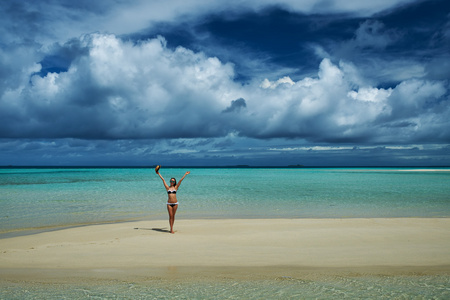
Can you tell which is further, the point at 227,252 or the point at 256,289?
the point at 227,252

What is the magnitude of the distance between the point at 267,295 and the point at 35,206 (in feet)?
77.5

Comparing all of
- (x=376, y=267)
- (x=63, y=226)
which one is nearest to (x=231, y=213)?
(x=63, y=226)

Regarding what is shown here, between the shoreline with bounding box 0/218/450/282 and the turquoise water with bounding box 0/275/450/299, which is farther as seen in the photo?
the shoreline with bounding box 0/218/450/282

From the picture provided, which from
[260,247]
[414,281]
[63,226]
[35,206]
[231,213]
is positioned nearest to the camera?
[414,281]

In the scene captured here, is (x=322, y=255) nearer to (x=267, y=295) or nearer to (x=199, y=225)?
(x=267, y=295)

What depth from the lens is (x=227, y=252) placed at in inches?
444

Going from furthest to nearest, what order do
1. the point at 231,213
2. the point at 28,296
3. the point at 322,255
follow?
1. the point at 231,213
2. the point at 322,255
3. the point at 28,296

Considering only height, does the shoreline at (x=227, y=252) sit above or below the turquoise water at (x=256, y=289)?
above

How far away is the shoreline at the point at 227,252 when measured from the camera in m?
9.37

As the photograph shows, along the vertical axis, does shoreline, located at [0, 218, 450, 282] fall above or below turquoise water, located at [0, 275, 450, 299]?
above

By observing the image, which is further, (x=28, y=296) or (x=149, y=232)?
(x=149, y=232)

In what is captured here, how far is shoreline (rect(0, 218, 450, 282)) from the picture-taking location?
369 inches

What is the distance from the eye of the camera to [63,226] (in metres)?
17.9

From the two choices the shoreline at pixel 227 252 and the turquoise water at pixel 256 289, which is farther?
the shoreline at pixel 227 252
